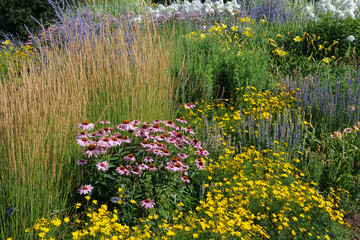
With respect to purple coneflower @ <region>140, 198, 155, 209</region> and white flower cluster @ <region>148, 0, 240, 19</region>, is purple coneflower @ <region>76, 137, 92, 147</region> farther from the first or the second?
white flower cluster @ <region>148, 0, 240, 19</region>

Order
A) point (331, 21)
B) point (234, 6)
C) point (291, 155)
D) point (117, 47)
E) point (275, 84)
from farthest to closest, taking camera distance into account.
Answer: point (234, 6)
point (331, 21)
point (275, 84)
point (291, 155)
point (117, 47)

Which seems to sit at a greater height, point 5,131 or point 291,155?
point 5,131

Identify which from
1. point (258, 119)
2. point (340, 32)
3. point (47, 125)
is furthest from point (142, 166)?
point (340, 32)

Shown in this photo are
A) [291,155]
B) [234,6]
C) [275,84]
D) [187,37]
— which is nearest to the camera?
[291,155]

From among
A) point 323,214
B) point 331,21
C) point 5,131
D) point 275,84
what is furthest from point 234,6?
point 5,131

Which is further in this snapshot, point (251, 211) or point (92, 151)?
point (251, 211)

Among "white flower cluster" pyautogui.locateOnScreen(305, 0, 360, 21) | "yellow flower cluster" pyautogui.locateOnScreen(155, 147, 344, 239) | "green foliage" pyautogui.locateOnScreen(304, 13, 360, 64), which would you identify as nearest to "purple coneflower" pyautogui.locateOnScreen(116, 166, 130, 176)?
"yellow flower cluster" pyautogui.locateOnScreen(155, 147, 344, 239)

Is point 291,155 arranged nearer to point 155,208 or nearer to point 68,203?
point 155,208

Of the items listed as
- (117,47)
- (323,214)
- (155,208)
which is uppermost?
(117,47)

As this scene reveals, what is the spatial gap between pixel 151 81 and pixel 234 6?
5.91m

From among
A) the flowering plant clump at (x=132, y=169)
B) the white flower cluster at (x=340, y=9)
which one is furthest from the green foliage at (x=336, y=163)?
the white flower cluster at (x=340, y=9)

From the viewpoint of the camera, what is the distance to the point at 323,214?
3213 millimetres

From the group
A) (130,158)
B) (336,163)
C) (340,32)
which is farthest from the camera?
(340,32)

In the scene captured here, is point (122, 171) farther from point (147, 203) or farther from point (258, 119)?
point (258, 119)
